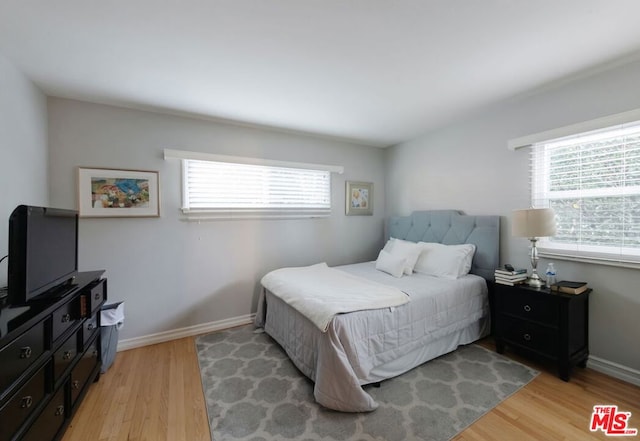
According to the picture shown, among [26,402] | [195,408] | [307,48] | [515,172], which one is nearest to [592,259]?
[515,172]

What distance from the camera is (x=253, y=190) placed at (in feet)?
10.4

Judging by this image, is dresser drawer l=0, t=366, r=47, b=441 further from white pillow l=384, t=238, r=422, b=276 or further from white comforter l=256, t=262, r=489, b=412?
white pillow l=384, t=238, r=422, b=276

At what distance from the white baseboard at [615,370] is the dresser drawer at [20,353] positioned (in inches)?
142

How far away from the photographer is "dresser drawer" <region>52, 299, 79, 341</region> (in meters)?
1.41

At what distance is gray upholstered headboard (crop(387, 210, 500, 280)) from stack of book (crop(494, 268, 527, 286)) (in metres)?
0.32

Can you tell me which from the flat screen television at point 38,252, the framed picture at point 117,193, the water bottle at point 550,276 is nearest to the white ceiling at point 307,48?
the framed picture at point 117,193

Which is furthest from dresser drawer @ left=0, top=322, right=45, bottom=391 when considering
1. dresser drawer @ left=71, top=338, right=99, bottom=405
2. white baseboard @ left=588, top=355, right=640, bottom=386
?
white baseboard @ left=588, top=355, right=640, bottom=386

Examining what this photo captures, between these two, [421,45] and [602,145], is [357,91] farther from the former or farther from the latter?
[602,145]

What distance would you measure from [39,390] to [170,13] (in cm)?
199

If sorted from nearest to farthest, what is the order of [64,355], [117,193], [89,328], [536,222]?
[64,355] → [89,328] → [536,222] → [117,193]

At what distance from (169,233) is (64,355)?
55.1 inches

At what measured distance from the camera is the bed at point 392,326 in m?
1.71

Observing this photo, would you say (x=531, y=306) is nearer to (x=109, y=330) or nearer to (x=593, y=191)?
(x=593, y=191)

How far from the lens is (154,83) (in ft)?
7.00
